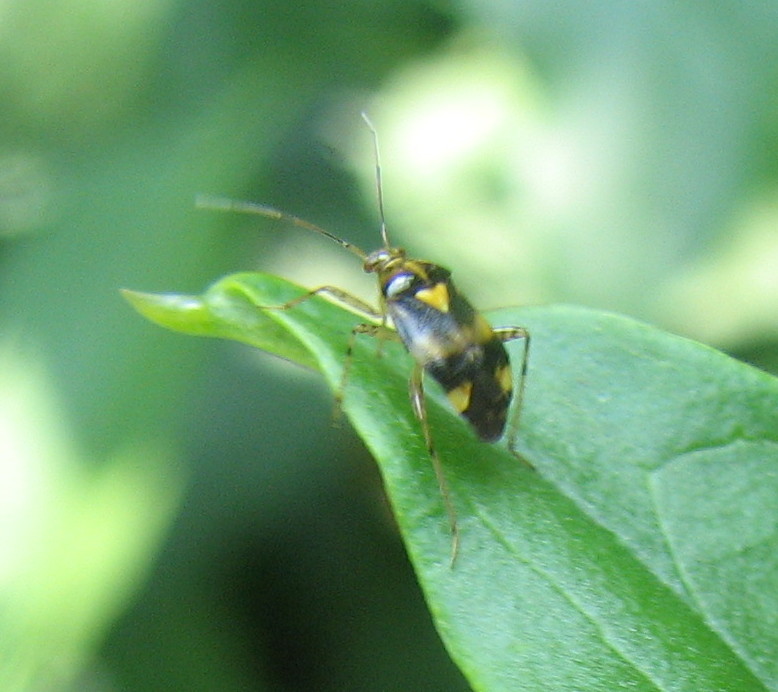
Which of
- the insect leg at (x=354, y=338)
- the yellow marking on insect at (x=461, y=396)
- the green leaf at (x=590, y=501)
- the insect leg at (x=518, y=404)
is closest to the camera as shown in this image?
the green leaf at (x=590, y=501)

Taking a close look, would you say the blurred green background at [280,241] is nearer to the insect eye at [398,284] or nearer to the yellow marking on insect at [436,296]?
the insect eye at [398,284]

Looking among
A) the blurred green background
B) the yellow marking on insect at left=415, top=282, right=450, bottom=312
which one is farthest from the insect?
the blurred green background

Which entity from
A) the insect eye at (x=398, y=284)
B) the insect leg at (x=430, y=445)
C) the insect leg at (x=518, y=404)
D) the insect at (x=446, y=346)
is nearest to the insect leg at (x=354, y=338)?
the insect at (x=446, y=346)

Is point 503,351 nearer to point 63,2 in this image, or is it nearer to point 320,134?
point 320,134

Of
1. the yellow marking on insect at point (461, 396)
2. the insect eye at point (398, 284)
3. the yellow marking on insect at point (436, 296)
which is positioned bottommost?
the yellow marking on insect at point (461, 396)

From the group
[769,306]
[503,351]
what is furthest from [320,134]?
[503,351]

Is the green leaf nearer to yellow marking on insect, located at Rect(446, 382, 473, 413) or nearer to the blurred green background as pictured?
yellow marking on insect, located at Rect(446, 382, 473, 413)

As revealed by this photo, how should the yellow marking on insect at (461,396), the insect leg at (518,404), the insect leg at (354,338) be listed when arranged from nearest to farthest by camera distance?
the insect leg at (354,338) → the insect leg at (518,404) → the yellow marking on insect at (461,396)
